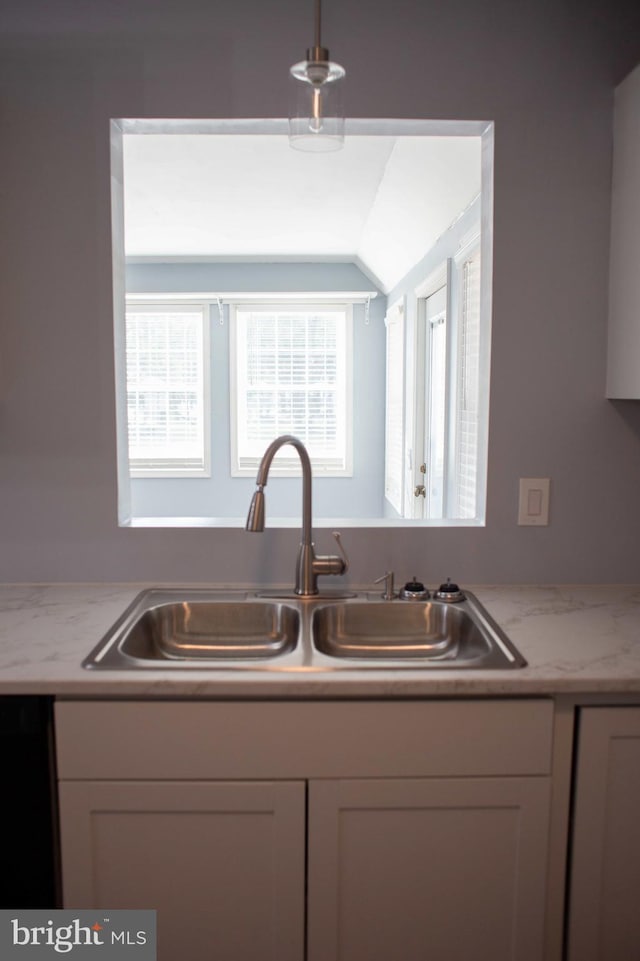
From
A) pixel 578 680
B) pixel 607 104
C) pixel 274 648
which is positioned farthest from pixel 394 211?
pixel 578 680

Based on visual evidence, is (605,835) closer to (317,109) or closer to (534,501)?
(534,501)

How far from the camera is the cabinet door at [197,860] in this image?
1314 mm

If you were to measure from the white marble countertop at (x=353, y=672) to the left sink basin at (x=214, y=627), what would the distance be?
99 mm

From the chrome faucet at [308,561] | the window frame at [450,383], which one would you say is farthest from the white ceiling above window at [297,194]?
the chrome faucet at [308,561]

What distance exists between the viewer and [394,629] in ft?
5.67

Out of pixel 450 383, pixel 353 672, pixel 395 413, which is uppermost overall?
pixel 450 383

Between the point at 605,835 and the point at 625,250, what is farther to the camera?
the point at 625,250

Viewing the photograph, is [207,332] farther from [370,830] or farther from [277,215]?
[370,830]

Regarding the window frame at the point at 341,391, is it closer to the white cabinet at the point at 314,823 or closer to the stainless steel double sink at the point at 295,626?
the stainless steel double sink at the point at 295,626

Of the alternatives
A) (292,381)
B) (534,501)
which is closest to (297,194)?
(292,381)

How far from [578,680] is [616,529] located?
2.28 feet

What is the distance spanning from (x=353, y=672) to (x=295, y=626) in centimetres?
38

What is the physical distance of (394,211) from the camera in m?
3.52

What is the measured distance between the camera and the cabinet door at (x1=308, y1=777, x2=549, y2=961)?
1.32m
